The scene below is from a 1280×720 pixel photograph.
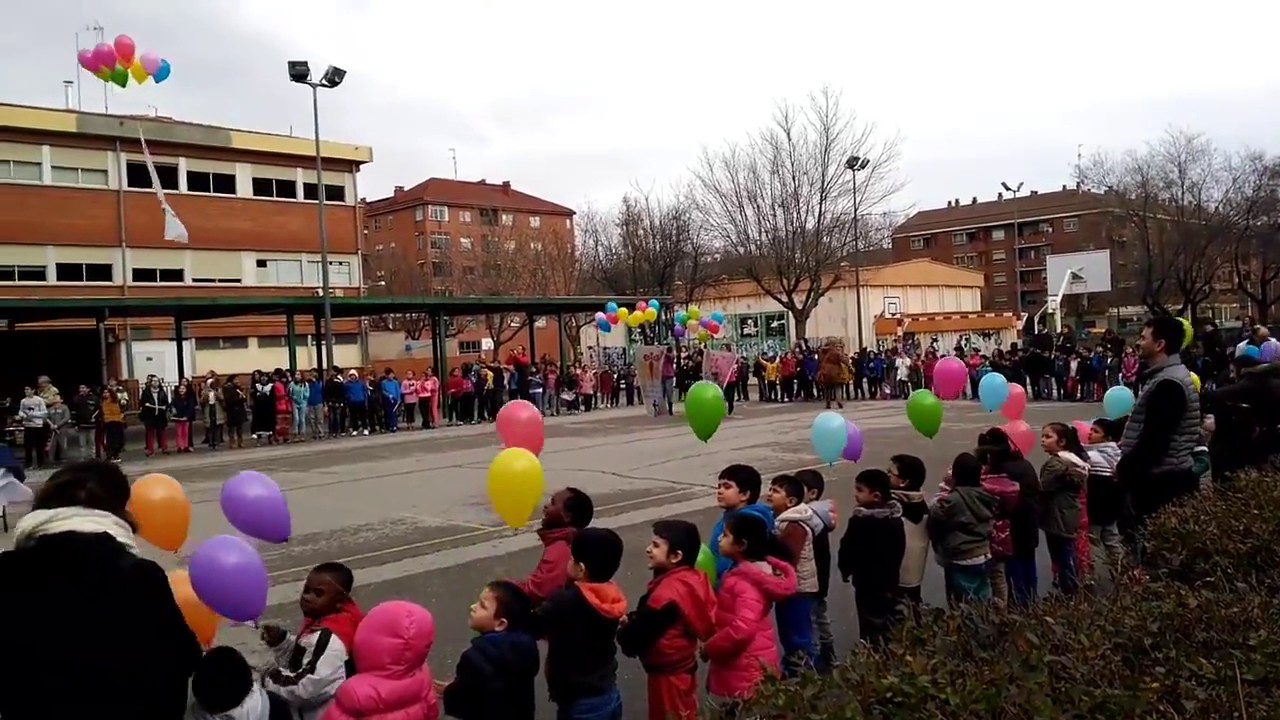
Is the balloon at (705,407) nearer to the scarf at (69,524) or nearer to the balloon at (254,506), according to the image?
the balloon at (254,506)

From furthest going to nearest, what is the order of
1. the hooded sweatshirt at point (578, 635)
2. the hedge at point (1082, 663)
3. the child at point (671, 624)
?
the child at point (671, 624) → the hooded sweatshirt at point (578, 635) → the hedge at point (1082, 663)

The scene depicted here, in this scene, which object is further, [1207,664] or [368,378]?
[368,378]

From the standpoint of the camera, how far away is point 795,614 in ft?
17.0

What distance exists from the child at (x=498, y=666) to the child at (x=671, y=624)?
464 mm

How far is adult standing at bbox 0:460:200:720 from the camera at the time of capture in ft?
8.46

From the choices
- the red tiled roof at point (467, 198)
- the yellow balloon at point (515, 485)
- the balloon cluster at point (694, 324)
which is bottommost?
the yellow balloon at point (515, 485)

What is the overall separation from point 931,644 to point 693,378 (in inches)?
868

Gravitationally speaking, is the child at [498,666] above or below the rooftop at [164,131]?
below

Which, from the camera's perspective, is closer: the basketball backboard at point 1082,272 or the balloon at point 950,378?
the balloon at point 950,378

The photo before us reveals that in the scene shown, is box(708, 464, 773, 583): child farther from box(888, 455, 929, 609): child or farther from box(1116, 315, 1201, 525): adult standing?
box(1116, 315, 1201, 525): adult standing

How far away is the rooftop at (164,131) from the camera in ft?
95.6

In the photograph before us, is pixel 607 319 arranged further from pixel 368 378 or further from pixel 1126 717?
pixel 1126 717

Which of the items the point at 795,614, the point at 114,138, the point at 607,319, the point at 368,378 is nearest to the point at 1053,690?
the point at 795,614

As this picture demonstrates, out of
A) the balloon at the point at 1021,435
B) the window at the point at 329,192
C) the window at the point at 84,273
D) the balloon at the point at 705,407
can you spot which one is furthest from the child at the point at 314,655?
the window at the point at 329,192
